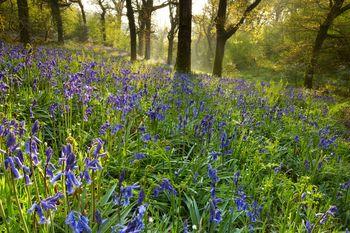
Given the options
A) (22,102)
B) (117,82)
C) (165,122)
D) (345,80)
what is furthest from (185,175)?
(345,80)

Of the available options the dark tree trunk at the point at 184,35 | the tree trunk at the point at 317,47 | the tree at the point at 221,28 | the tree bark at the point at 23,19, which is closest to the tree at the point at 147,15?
the tree at the point at 221,28

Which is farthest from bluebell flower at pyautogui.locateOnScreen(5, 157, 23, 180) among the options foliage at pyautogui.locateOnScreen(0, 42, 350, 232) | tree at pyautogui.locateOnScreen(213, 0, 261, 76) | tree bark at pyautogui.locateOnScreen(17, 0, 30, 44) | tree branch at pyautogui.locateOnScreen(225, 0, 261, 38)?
tree branch at pyautogui.locateOnScreen(225, 0, 261, 38)

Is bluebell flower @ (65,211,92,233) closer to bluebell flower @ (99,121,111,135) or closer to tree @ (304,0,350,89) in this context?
bluebell flower @ (99,121,111,135)

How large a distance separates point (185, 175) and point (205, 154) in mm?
587

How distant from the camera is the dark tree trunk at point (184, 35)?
39.6 feet

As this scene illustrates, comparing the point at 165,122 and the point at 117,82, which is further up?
the point at 117,82

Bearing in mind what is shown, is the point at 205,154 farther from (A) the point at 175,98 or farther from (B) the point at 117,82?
(B) the point at 117,82

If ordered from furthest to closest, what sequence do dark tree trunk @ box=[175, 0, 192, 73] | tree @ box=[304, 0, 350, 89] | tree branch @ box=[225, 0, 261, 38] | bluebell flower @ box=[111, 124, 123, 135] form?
tree branch @ box=[225, 0, 261, 38] < tree @ box=[304, 0, 350, 89] < dark tree trunk @ box=[175, 0, 192, 73] < bluebell flower @ box=[111, 124, 123, 135]

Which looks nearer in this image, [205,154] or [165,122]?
[205,154]

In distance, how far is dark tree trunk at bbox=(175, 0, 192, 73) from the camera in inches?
476

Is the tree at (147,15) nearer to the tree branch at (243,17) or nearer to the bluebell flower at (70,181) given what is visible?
the tree branch at (243,17)

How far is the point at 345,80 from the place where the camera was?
18.5m

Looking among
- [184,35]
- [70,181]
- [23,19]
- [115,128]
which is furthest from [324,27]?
[70,181]

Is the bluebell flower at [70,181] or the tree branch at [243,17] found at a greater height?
the tree branch at [243,17]
